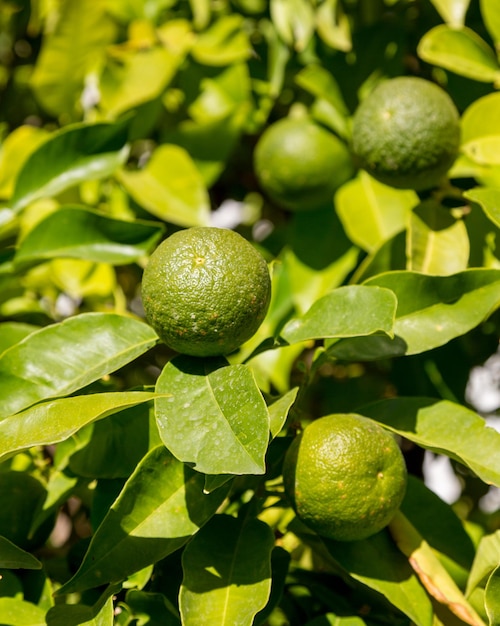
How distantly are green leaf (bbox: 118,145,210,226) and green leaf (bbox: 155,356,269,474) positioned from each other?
611 mm

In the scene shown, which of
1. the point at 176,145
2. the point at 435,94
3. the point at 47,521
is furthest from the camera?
the point at 176,145

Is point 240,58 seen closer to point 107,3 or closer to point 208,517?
point 107,3

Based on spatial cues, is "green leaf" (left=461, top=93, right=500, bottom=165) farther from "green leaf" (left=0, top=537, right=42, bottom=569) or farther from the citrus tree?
"green leaf" (left=0, top=537, right=42, bottom=569)

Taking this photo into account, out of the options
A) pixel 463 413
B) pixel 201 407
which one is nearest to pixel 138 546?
pixel 201 407

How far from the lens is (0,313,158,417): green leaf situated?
0.97 metres

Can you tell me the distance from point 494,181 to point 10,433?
3.19 ft

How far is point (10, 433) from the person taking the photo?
877mm

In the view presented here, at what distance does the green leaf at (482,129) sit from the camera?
1.33 meters

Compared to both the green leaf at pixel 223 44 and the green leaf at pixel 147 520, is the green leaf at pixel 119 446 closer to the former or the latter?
the green leaf at pixel 147 520

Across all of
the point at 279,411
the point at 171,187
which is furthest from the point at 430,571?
the point at 171,187

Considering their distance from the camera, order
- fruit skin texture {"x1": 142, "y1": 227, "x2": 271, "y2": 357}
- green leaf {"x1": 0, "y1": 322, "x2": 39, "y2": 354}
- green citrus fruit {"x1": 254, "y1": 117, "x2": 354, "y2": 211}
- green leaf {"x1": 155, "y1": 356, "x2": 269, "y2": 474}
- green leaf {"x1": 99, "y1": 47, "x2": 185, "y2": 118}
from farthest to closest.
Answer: green leaf {"x1": 99, "y1": 47, "x2": 185, "y2": 118}, green citrus fruit {"x1": 254, "y1": 117, "x2": 354, "y2": 211}, green leaf {"x1": 0, "y1": 322, "x2": 39, "y2": 354}, fruit skin texture {"x1": 142, "y1": 227, "x2": 271, "y2": 357}, green leaf {"x1": 155, "y1": 356, "x2": 269, "y2": 474}

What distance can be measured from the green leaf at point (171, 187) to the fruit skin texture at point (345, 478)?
69 centimetres

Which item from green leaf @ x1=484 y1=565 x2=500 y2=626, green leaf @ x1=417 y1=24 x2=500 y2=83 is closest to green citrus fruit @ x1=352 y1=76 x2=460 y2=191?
green leaf @ x1=417 y1=24 x2=500 y2=83

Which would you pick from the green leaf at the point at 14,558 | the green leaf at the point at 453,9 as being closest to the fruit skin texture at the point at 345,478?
the green leaf at the point at 14,558
